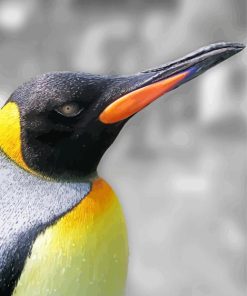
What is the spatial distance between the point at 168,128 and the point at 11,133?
229 centimetres

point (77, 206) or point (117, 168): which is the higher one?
point (77, 206)

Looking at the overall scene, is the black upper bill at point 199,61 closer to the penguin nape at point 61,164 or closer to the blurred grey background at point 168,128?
the penguin nape at point 61,164

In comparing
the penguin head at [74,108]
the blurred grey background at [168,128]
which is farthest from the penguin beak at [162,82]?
the blurred grey background at [168,128]

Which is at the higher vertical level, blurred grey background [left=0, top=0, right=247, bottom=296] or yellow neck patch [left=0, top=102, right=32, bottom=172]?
yellow neck patch [left=0, top=102, right=32, bottom=172]

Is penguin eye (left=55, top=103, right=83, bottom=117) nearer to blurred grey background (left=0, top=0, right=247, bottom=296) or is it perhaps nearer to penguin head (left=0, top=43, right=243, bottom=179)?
penguin head (left=0, top=43, right=243, bottom=179)

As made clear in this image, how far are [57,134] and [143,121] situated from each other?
2353 mm

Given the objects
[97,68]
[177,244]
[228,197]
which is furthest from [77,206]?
[97,68]

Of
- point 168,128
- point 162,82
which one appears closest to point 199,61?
point 162,82

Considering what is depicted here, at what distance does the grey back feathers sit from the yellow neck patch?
0.01 metres

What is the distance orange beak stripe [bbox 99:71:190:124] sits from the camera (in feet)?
2.30

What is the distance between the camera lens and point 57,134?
0.70 m

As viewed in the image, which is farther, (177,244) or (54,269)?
(177,244)

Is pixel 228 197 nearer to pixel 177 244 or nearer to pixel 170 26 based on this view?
Result: pixel 177 244

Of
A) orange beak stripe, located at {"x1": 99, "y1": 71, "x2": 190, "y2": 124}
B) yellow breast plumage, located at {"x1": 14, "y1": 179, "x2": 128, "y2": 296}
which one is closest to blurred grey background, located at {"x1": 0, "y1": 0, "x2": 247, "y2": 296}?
yellow breast plumage, located at {"x1": 14, "y1": 179, "x2": 128, "y2": 296}
